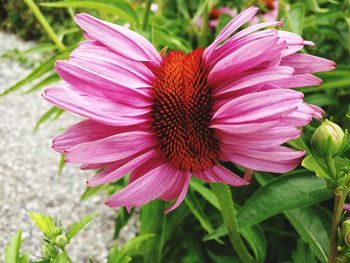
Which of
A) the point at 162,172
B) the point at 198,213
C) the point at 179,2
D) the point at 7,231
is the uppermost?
the point at 162,172

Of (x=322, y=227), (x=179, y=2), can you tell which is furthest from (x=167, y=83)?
(x=179, y=2)

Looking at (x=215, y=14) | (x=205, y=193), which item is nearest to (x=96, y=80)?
(x=205, y=193)

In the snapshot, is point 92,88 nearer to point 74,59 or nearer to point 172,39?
point 74,59

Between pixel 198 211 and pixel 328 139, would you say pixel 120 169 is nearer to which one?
pixel 328 139

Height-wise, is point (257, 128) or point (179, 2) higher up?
point (257, 128)

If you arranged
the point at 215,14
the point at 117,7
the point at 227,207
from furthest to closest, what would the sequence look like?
the point at 215,14
the point at 117,7
the point at 227,207
